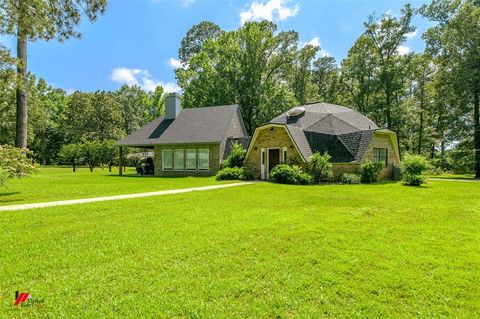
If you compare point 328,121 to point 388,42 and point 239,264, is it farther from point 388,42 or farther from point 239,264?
point 239,264

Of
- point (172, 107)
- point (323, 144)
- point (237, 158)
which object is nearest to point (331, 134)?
point (323, 144)

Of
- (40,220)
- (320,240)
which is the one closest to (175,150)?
(40,220)

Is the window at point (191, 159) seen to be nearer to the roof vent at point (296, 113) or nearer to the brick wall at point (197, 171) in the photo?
the brick wall at point (197, 171)

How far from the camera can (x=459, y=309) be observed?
2949 millimetres

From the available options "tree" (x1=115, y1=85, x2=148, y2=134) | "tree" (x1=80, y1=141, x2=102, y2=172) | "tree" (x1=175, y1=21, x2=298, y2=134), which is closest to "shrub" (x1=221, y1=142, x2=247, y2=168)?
"tree" (x1=175, y1=21, x2=298, y2=134)

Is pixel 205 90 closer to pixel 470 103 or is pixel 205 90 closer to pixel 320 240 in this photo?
pixel 470 103

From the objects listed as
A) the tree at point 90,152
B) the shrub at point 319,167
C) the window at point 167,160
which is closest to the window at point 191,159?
the window at point 167,160

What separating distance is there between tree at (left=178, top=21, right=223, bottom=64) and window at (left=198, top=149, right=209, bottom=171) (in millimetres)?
25275

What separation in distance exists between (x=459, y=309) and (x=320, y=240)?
7.35ft

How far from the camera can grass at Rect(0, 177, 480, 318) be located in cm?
295

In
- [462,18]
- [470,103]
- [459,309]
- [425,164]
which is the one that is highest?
[462,18]

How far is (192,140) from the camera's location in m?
21.3

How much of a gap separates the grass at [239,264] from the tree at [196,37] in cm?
3956

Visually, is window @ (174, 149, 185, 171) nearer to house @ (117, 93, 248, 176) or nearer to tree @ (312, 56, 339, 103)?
house @ (117, 93, 248, 176)
